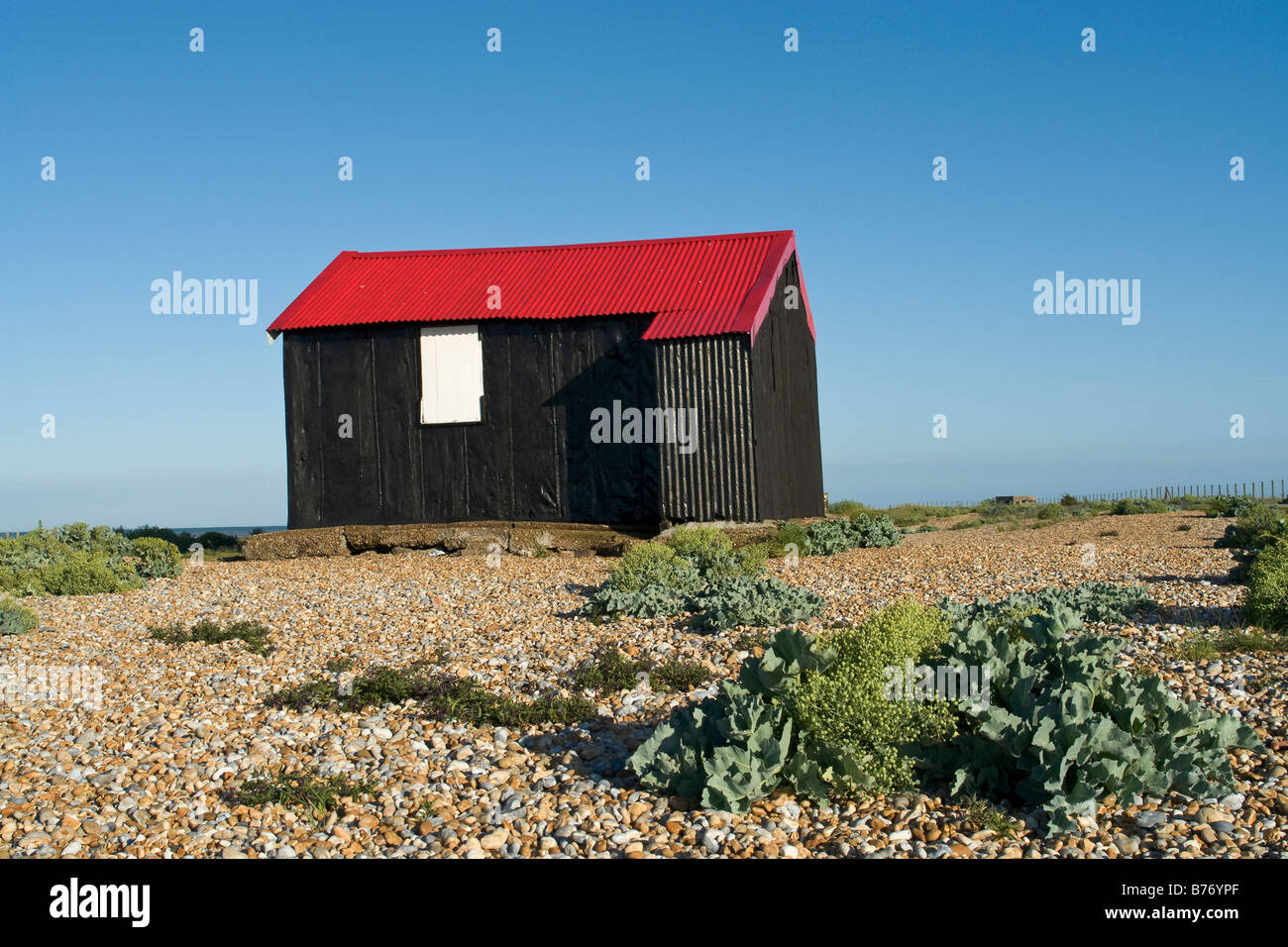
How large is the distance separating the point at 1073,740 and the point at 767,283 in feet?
41.1

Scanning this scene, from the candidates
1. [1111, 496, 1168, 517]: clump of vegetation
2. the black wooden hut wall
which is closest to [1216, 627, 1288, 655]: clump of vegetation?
the black wooden hut wall

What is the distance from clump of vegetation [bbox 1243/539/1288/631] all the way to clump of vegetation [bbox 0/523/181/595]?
38.7 feet

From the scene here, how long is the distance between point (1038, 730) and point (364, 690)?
432 cm

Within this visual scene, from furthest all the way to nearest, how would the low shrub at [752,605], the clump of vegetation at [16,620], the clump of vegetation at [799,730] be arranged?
the clump of vegetation at [16,620] < the low shrub at [752,605] < the clump of vegetation at [799,730]

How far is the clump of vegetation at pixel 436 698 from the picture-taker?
595 cm

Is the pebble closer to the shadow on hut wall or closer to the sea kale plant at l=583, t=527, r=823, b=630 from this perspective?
the sea kale plant at l=583, t=527, r=823, b=630

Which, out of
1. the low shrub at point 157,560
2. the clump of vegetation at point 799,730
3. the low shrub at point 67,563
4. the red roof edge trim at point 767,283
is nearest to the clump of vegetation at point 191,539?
the low shrub at point 67,563

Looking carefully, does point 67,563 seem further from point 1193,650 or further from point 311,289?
point 1193,650

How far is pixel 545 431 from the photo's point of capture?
639 inches

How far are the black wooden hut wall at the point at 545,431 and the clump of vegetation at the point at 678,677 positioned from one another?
8.36 meters

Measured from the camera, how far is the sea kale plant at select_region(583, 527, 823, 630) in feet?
26.7

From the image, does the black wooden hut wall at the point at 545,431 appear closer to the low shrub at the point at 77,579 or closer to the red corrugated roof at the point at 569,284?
the red corrugated roof at the point at 569,284

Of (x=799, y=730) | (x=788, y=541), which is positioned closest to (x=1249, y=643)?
(x=799, y=730)

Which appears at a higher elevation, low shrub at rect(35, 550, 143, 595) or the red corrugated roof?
the red corrugated roof
